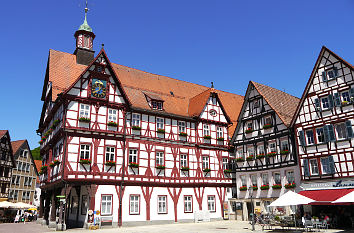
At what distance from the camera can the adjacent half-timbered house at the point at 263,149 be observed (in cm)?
2893

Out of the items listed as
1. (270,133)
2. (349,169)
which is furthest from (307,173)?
(270,133)

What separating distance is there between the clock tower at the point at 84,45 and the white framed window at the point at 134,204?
16.4 m

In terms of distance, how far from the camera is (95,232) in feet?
73.1

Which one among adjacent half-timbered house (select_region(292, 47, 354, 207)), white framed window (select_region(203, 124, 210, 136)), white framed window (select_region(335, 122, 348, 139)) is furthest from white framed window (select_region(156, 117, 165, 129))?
white framed window (select_region(335, 122, 348, 139))

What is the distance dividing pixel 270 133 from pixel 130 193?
48.2ft

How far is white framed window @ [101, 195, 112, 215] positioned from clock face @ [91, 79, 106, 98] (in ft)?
29.5

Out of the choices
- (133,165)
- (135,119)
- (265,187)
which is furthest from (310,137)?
(135,119)

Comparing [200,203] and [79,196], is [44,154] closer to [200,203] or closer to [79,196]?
[79,196]

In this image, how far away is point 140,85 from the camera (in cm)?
3534

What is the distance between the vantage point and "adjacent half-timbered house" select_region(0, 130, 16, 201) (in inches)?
2004

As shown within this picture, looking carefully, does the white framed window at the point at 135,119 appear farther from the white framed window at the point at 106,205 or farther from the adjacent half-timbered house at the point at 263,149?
the adjacent half-timbered house at the point at 263,149

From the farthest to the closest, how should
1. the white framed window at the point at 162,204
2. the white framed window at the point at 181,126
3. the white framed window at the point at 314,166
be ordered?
the white framed window at the point at 181,126
the white framed window at the point at 162,204
the white framed window at the point at 314,166

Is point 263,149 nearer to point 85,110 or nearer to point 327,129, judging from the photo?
point 327,129

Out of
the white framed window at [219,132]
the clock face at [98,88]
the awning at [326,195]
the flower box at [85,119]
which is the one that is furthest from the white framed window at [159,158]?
the awning at [326,195]
